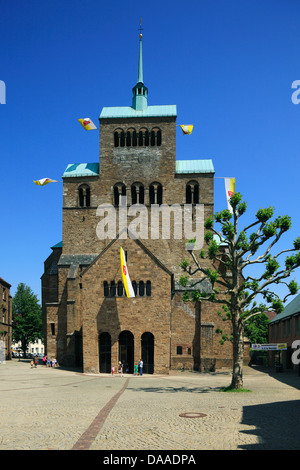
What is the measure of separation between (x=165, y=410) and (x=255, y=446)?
Answer: 6.92m

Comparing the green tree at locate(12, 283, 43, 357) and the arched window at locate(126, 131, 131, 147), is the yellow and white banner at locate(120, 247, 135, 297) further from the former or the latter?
the green tree at locate(12, 283, 43, 357)

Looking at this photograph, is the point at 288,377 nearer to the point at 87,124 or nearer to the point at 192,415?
the point at 192,415

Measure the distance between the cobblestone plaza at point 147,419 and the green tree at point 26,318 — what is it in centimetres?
5006

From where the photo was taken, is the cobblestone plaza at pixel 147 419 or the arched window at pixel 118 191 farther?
the arched window at pixel 118 191

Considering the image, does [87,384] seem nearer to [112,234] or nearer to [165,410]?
[165,410]

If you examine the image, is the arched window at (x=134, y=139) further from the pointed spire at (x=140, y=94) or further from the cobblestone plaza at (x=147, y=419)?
the cobblestone plaza at (x=147, y=419)

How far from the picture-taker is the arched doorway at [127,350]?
3956 centimetres

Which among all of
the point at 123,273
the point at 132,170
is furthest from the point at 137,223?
the point at 123,273

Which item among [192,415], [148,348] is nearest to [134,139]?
[148,348]

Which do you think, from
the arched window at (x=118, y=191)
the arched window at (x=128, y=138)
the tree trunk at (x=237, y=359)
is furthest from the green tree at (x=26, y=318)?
the tree trunk at (x=237, y=359)

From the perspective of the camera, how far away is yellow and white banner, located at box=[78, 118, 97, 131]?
167 feet

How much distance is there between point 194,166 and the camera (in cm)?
5141

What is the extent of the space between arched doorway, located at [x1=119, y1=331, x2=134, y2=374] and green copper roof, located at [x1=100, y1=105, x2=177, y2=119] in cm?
2550

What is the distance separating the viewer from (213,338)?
43906mm
